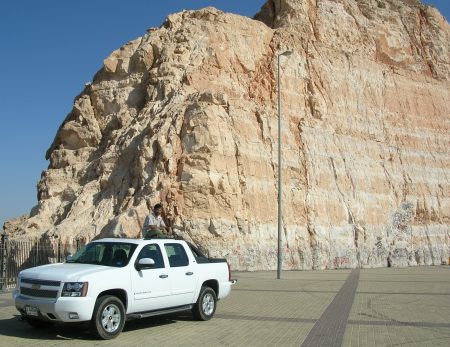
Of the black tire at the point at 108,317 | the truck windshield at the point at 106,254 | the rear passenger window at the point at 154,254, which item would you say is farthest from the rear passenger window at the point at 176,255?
the black tire at the point at 108,317

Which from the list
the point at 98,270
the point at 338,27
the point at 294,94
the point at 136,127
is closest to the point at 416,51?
the point at 338,27

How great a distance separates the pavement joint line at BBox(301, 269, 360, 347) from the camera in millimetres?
A: 8328

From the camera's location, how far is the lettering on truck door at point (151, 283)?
889 cm

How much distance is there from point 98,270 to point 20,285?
1.33m

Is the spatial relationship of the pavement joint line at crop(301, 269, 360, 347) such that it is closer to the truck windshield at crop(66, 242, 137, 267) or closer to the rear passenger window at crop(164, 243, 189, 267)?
the rear passenger window at crop(164, 243, 189, 267)

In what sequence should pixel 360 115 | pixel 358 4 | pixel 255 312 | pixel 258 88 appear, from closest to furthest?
1. pixel 255 312
2. pixel 258 88
3. pixel 360 115
4. pixel 358 4

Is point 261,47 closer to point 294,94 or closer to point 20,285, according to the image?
point 294,94

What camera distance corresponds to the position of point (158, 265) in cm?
952

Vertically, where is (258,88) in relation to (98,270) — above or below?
above

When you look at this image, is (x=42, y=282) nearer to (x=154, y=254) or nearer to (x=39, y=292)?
(x=39, y=292)

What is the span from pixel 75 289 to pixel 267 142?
21.0 metres

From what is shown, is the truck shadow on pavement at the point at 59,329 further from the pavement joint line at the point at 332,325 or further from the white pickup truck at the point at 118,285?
the pavement joint line at the point at 332,325

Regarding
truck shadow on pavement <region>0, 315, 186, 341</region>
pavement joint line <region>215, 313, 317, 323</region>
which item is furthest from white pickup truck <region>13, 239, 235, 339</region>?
pavement joint line <region>215, 313, 317, 323</region>

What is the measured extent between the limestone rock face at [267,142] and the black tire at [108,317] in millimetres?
14003
